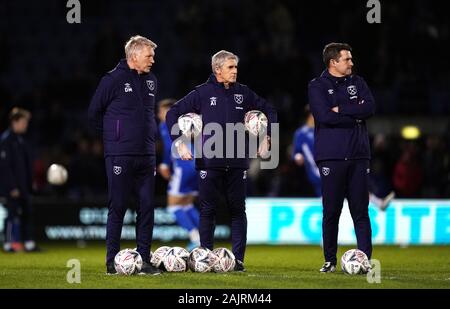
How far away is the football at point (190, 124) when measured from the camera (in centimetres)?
1222

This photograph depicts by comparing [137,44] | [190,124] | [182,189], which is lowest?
[182,189]

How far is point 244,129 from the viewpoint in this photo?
40.2 ft

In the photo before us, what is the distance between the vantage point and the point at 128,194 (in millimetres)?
11719

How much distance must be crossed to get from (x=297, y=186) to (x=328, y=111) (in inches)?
375

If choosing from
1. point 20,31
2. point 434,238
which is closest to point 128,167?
point 434,238

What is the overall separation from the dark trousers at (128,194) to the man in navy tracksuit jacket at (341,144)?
1980 millimetres

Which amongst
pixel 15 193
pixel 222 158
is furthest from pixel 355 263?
pixel 15 193

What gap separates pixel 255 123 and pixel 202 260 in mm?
1707

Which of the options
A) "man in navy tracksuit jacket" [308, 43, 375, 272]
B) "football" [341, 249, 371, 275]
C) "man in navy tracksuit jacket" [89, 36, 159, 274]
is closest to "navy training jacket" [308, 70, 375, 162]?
"man in navy tracksuit jacket" [308, 43, 375, 272]

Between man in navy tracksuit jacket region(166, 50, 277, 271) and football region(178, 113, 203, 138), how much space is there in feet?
0.22

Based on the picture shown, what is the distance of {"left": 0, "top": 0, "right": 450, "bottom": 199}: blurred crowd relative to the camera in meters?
21.5

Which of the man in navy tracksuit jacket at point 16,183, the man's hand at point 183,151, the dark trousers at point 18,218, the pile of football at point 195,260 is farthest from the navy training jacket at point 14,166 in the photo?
the man's hand at point 183,151

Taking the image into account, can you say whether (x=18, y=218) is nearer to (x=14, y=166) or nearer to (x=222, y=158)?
(x=14, y=166)

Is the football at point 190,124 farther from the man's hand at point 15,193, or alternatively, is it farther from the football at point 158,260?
the man's hand at point 15,193
